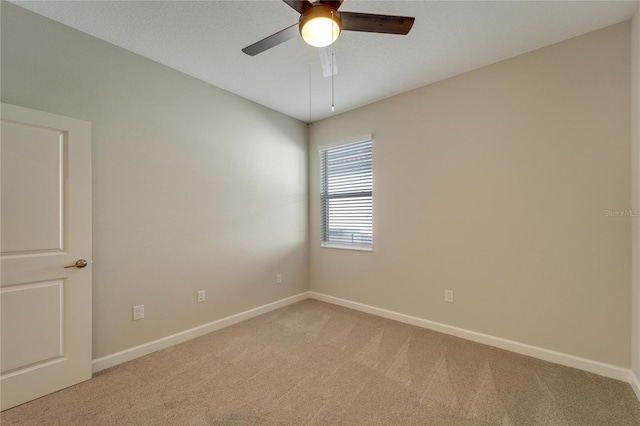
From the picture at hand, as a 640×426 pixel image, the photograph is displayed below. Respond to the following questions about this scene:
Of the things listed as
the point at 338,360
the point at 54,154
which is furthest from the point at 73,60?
the point at 338,360

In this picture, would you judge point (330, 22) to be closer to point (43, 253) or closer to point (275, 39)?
point (275, 39)

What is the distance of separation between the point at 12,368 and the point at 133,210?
1244mm

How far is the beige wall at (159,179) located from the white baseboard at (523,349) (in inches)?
59.3

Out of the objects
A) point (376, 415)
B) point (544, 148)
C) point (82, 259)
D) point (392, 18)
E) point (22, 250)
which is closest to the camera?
point (392, 18)

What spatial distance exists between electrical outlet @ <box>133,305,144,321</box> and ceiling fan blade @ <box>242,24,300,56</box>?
2.27m

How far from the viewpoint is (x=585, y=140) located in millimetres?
2123

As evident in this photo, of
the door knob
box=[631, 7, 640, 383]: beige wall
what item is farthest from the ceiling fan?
the door knob

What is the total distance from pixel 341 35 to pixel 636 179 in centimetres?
233

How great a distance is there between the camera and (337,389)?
192 centimetres

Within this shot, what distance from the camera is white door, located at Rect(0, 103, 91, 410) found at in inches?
68.9

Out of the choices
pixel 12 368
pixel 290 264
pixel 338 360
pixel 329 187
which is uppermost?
pixel 329 187

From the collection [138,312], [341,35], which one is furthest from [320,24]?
[138,312]

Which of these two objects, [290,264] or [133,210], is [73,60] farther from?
[290,264]

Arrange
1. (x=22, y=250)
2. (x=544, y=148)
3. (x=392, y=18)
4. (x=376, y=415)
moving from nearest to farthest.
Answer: (x=392, y=18) < (x=376, y=415) < (x=22, y=250) < (x=544, y=148)
